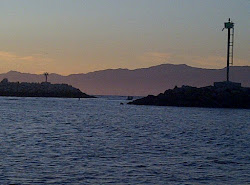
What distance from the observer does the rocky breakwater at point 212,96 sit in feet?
335

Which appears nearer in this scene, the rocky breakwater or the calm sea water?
the calm sea water

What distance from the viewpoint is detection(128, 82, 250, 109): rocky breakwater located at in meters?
102

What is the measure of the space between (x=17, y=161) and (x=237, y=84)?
8922 cm

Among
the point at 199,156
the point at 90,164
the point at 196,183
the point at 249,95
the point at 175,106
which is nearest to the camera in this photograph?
the point at 196,183

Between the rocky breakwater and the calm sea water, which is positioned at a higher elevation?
the rocky breakwater

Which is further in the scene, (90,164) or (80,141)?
(80,141)

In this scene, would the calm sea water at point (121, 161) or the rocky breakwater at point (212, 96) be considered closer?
the calm sea water at point (121, 161)

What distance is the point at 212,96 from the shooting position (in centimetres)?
10469

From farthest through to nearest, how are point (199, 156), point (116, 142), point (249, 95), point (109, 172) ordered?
point (249, 95)
point (116, 142)
point (199, 156)
point (109, 172)

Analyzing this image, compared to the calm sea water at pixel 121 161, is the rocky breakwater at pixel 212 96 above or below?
above

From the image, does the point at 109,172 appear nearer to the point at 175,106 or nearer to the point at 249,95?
the point at 249,95

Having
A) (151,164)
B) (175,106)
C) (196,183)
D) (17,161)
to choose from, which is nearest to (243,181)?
(196,183)

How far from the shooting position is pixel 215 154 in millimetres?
28828

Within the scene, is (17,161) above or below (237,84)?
below
